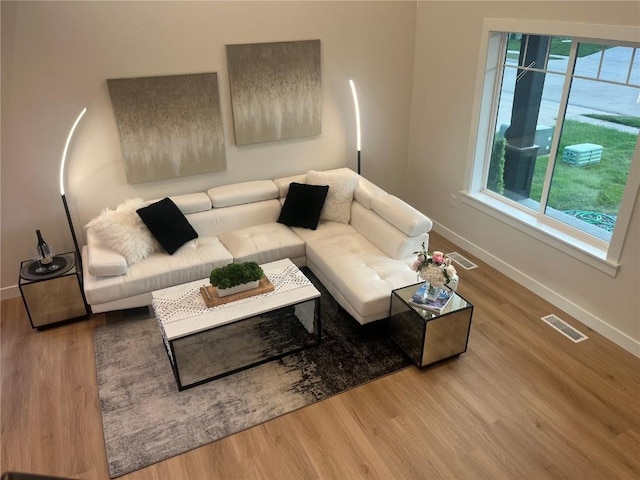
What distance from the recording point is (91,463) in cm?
265

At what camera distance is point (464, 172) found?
4.66 meters

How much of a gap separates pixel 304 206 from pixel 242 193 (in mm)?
600

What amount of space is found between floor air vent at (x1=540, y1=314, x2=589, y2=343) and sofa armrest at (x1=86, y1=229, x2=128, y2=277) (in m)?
3.38

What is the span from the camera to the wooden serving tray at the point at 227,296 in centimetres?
324

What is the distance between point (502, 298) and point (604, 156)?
1.38 m

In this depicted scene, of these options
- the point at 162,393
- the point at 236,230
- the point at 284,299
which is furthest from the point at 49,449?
the point at 236,230

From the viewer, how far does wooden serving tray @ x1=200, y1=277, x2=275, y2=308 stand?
324 centimetres

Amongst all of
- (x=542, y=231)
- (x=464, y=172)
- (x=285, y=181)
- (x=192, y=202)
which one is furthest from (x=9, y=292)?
(x=542, y=231)

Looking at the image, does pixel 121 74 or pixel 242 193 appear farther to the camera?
pixel 242 193

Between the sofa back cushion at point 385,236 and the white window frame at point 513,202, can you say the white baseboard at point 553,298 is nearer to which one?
the white window frame at point 513,202

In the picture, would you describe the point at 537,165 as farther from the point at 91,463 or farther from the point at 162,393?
the point at 91,463

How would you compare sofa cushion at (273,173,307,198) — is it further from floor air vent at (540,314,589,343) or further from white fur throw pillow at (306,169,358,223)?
floor air vent at (540,314,589,343)

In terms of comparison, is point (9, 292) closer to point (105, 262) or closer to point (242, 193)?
point (105, 262)

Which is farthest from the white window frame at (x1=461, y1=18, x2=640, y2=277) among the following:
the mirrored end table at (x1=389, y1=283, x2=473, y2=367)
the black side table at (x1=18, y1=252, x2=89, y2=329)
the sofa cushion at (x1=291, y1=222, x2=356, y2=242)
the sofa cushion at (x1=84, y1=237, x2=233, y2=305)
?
the black side table at (x1=18, y1=252, x2=89, y2=329)
